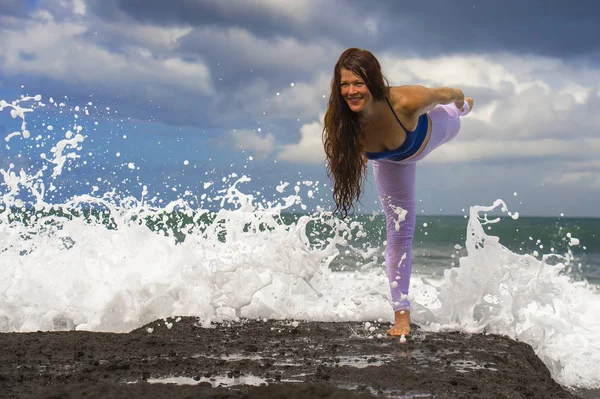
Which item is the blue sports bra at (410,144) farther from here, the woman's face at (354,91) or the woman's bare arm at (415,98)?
the woman's face at (354,91)

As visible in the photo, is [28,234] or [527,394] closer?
[527,394]

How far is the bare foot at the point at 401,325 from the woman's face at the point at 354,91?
1.97 metres

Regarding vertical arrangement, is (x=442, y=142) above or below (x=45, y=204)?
above

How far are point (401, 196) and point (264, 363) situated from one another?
2.15m

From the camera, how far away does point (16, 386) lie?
4.07 m

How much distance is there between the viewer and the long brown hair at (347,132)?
507cm

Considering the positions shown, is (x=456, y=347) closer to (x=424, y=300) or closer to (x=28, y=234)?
(x=424, y=300)

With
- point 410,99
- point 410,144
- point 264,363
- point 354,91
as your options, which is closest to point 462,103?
point 410,144

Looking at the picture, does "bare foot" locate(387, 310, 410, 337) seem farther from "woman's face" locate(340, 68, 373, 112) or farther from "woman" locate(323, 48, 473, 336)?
"woman's face" locate(340, 68, 373, 112)

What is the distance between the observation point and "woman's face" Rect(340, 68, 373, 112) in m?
5.04

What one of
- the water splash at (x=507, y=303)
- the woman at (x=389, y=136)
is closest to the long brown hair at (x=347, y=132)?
the woman at (x=389, y=136)

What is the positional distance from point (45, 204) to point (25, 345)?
261 centimetres

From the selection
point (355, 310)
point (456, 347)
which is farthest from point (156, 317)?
point (456, 347)

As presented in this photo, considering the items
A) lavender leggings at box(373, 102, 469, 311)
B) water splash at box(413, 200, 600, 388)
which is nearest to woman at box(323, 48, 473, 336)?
lavender leggings at box(373, 102, 469, 311)
